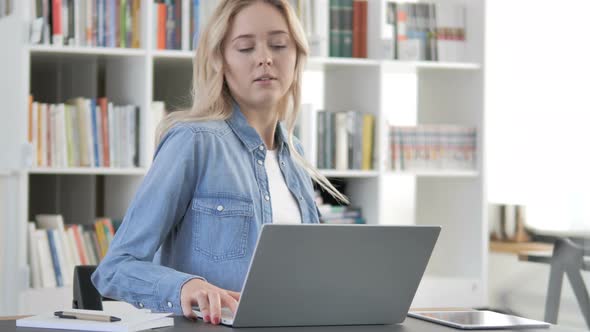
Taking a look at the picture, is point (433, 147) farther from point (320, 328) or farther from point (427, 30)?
point (320, 328)

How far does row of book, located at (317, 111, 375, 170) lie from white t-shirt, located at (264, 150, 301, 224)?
179 cm

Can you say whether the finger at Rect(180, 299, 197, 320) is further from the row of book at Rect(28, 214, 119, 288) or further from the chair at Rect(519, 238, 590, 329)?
the chair at Rect(519, 238, 590, 329)

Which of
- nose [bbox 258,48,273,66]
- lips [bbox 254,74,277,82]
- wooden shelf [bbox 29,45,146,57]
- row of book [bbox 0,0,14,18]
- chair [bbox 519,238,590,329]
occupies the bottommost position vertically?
chair [bbox 519,238,590,329]

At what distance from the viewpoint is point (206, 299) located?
149 cm

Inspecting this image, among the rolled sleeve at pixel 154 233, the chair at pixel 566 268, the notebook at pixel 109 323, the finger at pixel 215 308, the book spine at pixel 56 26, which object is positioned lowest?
the chair at pixel 566 268

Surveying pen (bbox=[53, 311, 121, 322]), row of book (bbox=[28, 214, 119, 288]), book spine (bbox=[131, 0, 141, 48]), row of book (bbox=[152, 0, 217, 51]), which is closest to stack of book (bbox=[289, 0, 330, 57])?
row of book (bbox=[152, 0, 217, 51])

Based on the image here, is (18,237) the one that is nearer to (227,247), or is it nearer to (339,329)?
(227,247)

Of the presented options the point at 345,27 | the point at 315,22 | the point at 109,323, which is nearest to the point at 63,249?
the point at 315,22

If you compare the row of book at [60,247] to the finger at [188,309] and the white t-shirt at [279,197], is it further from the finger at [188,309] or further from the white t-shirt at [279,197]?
the finger at [188,309]

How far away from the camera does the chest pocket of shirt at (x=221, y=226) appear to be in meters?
1.74

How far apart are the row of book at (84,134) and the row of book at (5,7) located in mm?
406

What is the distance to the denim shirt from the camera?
1602 mm

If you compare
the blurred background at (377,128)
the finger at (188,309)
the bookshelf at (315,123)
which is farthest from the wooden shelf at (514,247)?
the finger at (188,309)

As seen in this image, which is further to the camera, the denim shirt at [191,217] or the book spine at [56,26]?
the book spine at [56,26]
